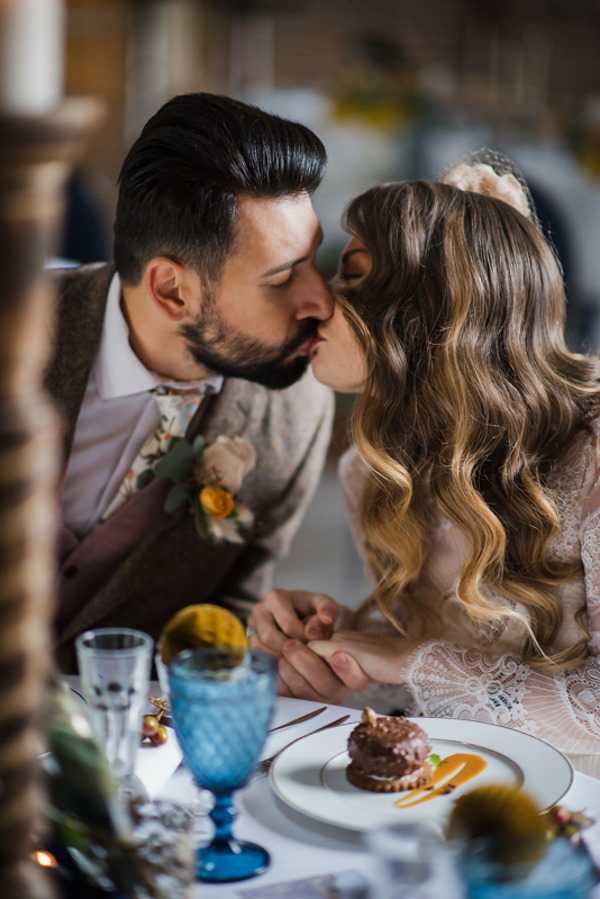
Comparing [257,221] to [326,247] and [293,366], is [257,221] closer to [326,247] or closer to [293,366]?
[293,366]

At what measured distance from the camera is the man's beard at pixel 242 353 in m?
2.10

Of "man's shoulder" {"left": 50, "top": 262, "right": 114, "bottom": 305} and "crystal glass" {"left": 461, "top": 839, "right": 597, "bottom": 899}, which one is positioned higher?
"man's shoulder" {"left": 50, "top": 262, "right": 114, "bottom": 305}

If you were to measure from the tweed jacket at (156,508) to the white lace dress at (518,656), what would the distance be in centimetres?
51

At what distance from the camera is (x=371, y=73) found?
8242 millimetres

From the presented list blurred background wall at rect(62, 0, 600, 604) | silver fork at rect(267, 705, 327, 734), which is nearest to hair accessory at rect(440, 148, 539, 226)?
silver fork at rect(267, 705, 327, 734)

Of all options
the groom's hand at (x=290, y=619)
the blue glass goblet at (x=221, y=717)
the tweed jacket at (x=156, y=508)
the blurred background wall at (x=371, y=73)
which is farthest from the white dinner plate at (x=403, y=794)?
the blurred background wall at (x=371, y=73)

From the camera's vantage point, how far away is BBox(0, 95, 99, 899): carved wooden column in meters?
0.69

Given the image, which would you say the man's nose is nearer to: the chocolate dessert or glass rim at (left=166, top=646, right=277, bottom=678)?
the chocolate dessert

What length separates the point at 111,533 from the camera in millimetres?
2215

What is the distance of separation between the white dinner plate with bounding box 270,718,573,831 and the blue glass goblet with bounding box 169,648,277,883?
13 centimetres

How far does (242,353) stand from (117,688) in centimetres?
111

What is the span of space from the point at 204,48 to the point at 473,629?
6780 mm

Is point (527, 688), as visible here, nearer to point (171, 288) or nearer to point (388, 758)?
point (388, 758)

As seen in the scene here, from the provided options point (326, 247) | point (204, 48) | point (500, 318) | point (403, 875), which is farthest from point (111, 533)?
point (204, 48)
